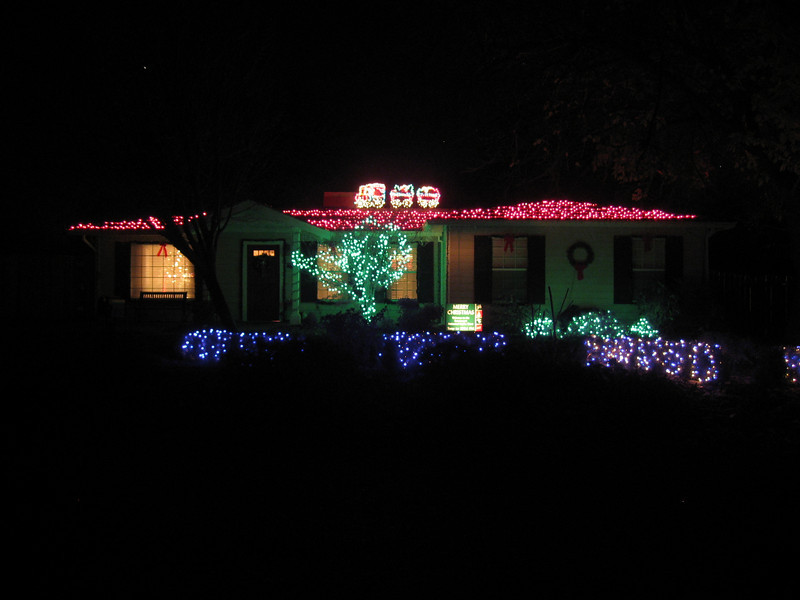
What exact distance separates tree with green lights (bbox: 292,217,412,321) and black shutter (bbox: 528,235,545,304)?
2808 mm

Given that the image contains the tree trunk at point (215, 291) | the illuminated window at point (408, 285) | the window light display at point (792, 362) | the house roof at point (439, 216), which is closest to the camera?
the window light display at point (792, 362)

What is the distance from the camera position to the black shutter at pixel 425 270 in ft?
52.3

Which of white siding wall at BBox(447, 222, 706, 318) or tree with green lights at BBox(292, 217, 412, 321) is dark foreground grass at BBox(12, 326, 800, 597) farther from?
white siding wall at BBox(447, 222, 706, 318)

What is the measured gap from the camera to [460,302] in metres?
15.1

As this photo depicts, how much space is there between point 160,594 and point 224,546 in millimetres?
586

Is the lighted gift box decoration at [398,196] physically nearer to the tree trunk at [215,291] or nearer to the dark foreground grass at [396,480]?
the tree trunk at [215,291]

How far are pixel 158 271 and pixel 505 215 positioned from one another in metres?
8.27

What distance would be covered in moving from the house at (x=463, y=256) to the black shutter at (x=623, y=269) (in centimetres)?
2

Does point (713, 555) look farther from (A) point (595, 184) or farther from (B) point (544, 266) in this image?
(A) point (595, 184)

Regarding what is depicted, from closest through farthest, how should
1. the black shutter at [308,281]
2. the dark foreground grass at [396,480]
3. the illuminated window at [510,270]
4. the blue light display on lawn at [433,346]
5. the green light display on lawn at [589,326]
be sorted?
1. the dark foreground grass at [396,480]
2. the blue light display on lawn at [433,346]
3. the green light display on lawn at [589,326]
4. the illuminated window at [510,270]
5. the black shutter at [308,281]

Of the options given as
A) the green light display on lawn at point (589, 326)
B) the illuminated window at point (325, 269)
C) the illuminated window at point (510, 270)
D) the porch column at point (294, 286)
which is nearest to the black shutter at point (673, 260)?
the green light display on lawn at point (589, 326)

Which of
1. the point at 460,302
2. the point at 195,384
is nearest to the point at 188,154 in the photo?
the point at 195,384

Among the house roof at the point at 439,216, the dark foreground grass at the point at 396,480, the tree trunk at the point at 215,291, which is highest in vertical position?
the house roof at the point at 439,216

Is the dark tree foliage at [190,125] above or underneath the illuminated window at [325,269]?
above
